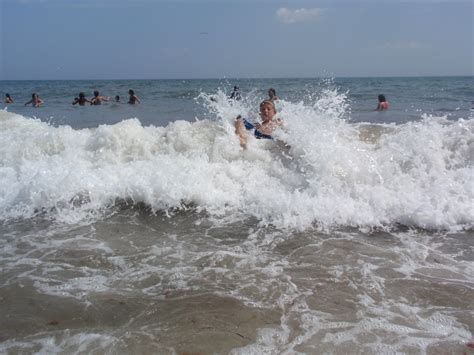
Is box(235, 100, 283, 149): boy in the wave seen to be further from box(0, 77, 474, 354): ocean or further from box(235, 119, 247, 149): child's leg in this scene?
box(0, 77, 474, 354): ocean

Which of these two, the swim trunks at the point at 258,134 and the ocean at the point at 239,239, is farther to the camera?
the swim trunks at the point at 258,134

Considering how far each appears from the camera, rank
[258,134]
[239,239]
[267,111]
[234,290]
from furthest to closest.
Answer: [267,111] < [258,134] < [239,239] < [234,290]

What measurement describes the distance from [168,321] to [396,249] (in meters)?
2.52

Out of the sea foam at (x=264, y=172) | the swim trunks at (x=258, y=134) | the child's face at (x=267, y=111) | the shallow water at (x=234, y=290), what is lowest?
the shallow water at (x=234, y=290)

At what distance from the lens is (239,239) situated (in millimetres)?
4789

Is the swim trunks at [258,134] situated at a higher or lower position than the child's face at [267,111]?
lower

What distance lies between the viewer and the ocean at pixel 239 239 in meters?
3.04

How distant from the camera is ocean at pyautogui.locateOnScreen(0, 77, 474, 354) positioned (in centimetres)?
304

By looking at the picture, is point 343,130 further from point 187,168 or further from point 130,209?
point 130,209

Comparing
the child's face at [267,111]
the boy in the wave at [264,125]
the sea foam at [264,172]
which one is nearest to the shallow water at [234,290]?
the sea foam at [264,172]

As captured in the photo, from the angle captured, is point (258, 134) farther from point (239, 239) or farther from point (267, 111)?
point (239, 239)

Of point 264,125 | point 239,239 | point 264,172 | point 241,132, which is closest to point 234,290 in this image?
point 239,239

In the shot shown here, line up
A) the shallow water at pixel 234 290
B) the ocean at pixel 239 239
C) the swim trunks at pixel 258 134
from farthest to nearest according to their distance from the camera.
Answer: the swim trunks at pixel 258 134 → the ocean at pixel 239 239 → the shallow water at pixel 234 290

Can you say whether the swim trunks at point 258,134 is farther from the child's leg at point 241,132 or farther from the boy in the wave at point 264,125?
the child's leg at point 241,132
